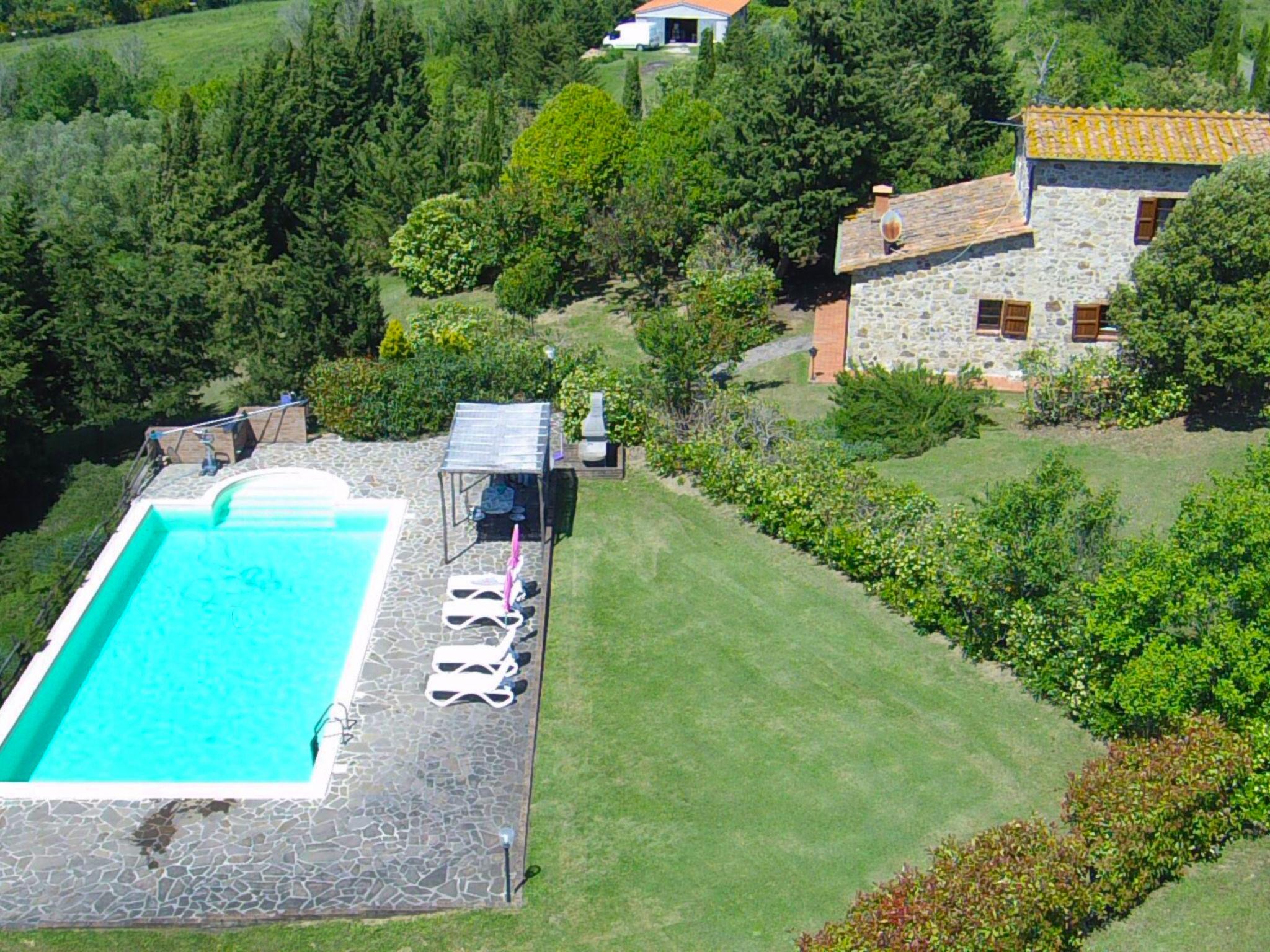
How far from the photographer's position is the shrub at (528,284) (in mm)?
33312

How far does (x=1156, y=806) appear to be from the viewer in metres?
13.3

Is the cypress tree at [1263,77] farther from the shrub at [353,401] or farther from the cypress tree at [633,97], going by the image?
the shrub at [353,401]

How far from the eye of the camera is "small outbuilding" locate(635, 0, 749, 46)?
73.1 m

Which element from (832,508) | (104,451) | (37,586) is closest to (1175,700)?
(832,508)

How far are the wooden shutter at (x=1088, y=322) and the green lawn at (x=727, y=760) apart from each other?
10153mm

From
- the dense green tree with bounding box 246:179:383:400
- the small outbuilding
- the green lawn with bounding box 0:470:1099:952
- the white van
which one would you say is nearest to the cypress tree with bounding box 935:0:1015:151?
the dense green tree with bounding box 246:179:383:400

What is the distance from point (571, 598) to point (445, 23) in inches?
2610

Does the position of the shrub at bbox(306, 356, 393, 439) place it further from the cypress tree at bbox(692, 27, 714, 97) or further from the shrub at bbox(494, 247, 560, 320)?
the cypress tree at bbox(692, 27, 714, 97)

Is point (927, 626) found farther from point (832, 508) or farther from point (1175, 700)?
point (1175, 700)

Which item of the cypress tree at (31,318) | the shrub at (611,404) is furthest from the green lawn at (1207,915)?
the cypress tree at (31,318)

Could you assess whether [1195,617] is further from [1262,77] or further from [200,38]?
[200,38]

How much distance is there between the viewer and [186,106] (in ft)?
138

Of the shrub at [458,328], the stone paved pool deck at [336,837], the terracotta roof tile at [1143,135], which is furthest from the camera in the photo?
the shrub at [458,328]

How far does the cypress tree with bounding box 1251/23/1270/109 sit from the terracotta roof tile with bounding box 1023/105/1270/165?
22452 mm
